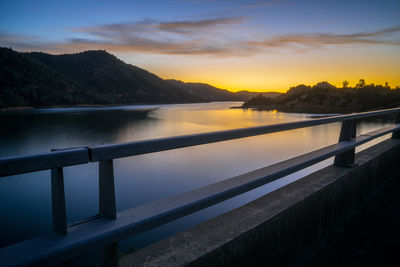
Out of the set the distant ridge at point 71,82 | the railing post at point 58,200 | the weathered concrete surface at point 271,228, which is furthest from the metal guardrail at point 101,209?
the distant ridge at point 71,82

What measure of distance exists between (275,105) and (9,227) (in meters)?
118

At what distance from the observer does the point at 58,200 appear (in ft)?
3.19

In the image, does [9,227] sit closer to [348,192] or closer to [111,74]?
[348,192]

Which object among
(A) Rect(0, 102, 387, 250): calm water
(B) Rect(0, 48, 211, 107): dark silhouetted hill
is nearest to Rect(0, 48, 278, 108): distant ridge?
(B) Rect(0, 48, 211, 107): dark silhouetted hill

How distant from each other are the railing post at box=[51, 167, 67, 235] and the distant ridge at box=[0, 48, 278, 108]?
11809 centimetres

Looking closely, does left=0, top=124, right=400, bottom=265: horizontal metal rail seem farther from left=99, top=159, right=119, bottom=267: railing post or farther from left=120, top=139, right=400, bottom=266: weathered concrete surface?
left=120, top=139, right=400, bottom=266: weathered concrete surface

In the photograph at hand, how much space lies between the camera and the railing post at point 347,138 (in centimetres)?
340

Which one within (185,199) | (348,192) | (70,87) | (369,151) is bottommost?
(348,192)

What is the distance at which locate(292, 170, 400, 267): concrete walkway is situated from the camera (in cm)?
236

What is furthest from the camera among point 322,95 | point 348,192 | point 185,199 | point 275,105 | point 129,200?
point 275,105

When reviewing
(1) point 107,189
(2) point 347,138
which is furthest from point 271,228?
(2) point 347,138

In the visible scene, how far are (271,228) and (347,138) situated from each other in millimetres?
2063

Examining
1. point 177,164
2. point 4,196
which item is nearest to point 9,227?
point 4,196

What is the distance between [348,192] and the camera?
3.26 metres
